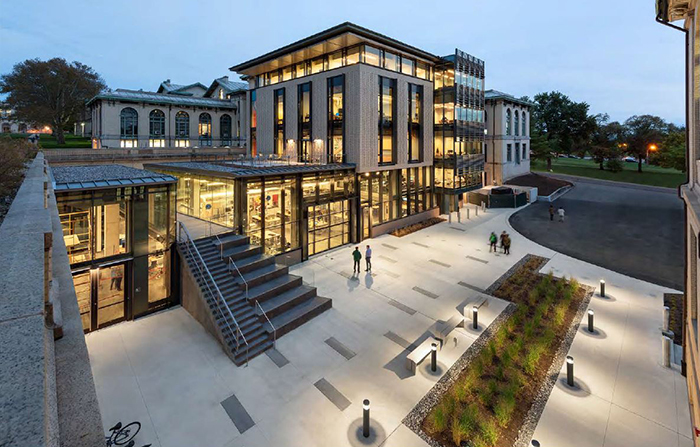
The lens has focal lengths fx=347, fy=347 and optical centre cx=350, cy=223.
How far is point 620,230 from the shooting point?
102 feet

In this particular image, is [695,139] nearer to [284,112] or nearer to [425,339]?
[425,339]

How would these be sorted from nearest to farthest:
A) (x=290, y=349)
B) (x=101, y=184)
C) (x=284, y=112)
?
1. (x=290, y=349)
2. (x=101, y=184)
3. (x=284, y=112)

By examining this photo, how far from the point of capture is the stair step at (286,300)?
15.3 meters

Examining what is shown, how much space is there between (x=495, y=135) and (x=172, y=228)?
4898 cm

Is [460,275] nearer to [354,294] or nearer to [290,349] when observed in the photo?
[354,294]

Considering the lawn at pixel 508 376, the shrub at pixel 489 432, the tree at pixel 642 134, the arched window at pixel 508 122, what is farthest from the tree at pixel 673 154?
the shrub at pixel 489 432

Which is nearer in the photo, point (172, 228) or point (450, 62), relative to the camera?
point (172, 228)

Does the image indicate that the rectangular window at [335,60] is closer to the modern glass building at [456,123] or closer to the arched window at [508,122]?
the modern glass building at [456,123]

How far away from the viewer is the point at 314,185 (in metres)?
24.5

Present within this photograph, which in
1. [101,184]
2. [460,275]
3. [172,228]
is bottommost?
[460,275]

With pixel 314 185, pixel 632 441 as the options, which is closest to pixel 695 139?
pixel 632 441

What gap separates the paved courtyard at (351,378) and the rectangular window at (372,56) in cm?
1881

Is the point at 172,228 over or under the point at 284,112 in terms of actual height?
under

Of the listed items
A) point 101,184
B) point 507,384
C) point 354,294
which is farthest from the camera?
point 354,294
